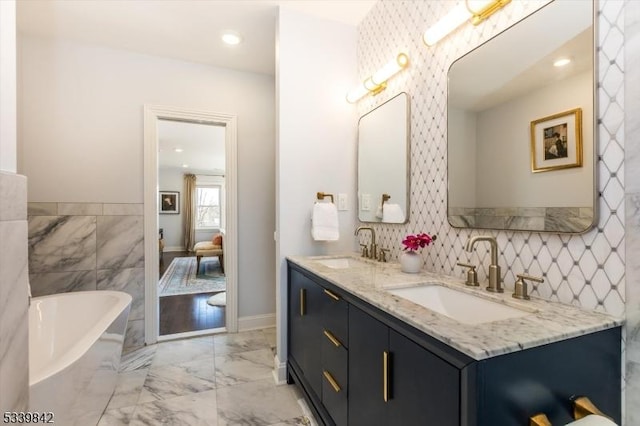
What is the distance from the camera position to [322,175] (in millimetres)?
2188

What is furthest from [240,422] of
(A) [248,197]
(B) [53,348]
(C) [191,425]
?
(A) [248,197]

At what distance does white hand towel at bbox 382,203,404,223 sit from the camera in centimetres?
182

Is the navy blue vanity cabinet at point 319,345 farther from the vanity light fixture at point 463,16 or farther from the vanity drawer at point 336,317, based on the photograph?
the vanity light fixture at point 463,16

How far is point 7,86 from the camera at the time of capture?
28.2 inches

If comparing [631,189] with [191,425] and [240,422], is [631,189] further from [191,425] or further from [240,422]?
[191,425]

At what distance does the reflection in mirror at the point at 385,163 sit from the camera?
1783mm

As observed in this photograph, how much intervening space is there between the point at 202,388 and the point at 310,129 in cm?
194

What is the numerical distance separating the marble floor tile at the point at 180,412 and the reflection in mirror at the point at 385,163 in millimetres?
1561

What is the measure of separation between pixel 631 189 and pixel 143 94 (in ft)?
10.6


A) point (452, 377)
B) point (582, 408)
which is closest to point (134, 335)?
point (452, 377)

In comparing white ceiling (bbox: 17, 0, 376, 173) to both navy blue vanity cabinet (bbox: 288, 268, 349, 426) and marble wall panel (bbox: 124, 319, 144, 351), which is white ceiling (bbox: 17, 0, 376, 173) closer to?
navy blue vanity cabinet (bbox: 288, 268, 349, 426)

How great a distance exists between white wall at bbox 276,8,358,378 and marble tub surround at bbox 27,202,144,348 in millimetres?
1422

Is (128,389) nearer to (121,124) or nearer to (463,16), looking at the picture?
(121,124)

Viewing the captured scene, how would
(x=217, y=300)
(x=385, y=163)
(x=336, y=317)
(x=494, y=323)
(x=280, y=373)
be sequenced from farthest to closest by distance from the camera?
(x=217, y=300) → (x=280, y=373) → (x=385, y=163) → (x=336, y=317) → (x=494, y=323)
